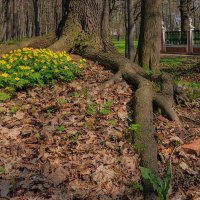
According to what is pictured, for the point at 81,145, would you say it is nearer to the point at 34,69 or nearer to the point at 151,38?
the point at 34,69

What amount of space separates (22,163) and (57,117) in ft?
3.43

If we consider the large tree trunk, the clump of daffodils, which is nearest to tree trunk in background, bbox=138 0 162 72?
the large tree trunk

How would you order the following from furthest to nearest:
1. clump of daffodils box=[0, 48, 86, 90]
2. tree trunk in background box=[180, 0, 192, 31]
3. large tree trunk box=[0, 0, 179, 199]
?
1. tree trunk in background box=[180, 0, 192, 31]
2. clump of daffodils box=[0, 48, 86, 90]
3. large tree trunk box=[0, 0, 179, 199]

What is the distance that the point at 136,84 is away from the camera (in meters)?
6.21

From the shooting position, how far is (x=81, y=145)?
4.75 meters

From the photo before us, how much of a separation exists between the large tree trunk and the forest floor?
0.18 meters

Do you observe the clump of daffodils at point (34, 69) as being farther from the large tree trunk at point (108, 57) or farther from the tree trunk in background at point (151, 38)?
the tree trunk in background at point (151, 38)

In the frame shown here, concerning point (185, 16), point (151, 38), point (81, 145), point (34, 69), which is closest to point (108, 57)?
point (151, 38)

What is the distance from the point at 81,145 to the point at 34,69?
6.45ft

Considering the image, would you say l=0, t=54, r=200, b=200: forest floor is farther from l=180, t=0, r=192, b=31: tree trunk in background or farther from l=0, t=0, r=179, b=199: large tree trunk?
l=180, t=0, r=192, b=31: tree trunk in background

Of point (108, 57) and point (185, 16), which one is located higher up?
point (185, 16)

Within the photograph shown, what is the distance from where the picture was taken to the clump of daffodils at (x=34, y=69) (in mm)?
5816

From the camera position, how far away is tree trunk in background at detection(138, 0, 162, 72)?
809cm

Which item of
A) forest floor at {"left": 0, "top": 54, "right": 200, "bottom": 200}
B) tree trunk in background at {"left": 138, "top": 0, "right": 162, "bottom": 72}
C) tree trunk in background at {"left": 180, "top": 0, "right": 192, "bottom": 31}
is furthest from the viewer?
tree trunk in background at {"left": 180, "top": 0, "right": 192, "bottom": 31}
